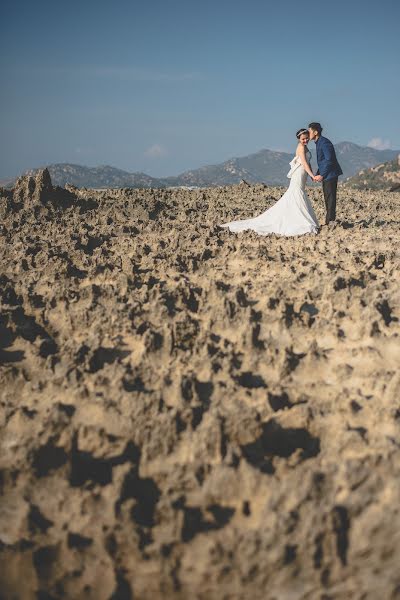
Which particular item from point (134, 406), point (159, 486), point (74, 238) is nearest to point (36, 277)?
point (74, 238)

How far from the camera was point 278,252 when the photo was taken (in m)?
7.86

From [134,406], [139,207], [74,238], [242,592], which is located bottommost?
[242,592]

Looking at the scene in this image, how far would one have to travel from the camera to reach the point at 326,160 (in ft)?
32.7

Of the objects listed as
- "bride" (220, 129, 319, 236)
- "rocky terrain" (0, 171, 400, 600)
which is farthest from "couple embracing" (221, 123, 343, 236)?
"rocky terrain" (0, 171, 400, 600)

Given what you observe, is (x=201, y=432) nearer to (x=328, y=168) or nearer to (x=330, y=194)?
(x=328, y=168)

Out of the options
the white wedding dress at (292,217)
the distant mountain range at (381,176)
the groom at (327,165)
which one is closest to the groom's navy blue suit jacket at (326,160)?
the groom at (327,165)

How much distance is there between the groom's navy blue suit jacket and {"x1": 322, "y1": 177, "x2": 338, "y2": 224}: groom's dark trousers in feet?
0.36

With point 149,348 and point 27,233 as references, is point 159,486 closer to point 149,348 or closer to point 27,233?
point 149,348

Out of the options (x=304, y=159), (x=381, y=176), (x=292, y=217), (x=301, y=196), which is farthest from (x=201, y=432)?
(x=381, y=176)

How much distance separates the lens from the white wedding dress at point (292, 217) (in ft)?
32.1

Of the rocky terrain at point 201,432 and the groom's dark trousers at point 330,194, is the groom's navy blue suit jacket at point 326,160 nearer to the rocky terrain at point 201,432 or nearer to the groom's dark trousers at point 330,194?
the groom's dark trousers at point 330,194

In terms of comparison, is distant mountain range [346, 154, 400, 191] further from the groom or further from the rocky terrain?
the rocky terrain

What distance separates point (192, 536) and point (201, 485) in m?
0.38

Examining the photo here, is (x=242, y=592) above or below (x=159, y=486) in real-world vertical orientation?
below
